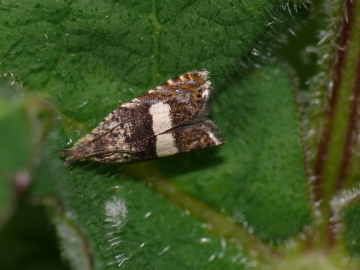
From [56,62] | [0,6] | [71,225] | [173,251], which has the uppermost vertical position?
[0,6]

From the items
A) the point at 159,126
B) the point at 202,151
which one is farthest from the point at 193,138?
the point at 159,126

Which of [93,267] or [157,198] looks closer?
[93,267]

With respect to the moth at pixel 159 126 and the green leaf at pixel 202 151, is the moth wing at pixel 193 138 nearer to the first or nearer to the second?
the moth at pixel 159 126

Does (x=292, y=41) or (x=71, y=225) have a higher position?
(x=292, y=41)

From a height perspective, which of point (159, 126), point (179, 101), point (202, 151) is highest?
point (179, 101)

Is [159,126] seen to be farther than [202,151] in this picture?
No

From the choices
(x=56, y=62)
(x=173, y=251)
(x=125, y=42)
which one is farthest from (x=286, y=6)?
(x=173, y=251)

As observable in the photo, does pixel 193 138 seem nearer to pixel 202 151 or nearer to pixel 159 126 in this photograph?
pixel 202 151

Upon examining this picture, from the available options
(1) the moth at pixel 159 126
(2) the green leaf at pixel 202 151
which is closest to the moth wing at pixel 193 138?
(1) the moth at pixel 159 126

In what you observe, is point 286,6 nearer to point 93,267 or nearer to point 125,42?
point 125,42
